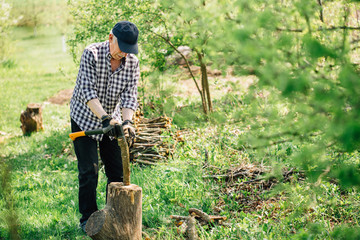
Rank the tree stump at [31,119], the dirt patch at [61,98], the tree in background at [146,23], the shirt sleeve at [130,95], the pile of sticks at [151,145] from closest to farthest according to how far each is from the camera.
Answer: the shirt sleeve at [130,95], the pile of sticks at [151,145], the tree in background at [146,23], the tree stump at [31,119], the dirt patch at [61,98]

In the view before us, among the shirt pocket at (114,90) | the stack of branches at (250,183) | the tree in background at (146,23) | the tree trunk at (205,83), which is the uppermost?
the tree in background at (146,23)

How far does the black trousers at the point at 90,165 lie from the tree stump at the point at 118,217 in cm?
50

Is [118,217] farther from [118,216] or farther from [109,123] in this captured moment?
[109,123]

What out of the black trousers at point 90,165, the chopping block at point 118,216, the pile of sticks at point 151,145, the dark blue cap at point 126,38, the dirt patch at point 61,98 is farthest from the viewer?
the dirt patch at point 61,98

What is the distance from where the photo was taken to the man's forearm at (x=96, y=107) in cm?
290

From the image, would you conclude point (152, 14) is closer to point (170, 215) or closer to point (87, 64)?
point (87, 64)

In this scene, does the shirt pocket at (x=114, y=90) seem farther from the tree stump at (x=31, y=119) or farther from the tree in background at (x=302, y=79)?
the tree stump at (x=31, y=119)

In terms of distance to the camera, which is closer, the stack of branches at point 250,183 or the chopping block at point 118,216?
the chopping block at point 118,216

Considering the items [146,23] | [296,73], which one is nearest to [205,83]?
[146,23]

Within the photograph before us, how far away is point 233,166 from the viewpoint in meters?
4.01

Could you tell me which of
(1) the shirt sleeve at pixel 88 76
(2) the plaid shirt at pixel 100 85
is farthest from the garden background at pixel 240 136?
(1) the shirt sleeve at pixel 88 76

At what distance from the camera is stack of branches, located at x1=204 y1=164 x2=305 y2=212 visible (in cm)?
342

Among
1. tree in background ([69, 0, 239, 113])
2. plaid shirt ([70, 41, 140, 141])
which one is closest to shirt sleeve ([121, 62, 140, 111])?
plaid shirt ([70, 41, 140, 141])

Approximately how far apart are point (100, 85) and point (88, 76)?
163 mm
